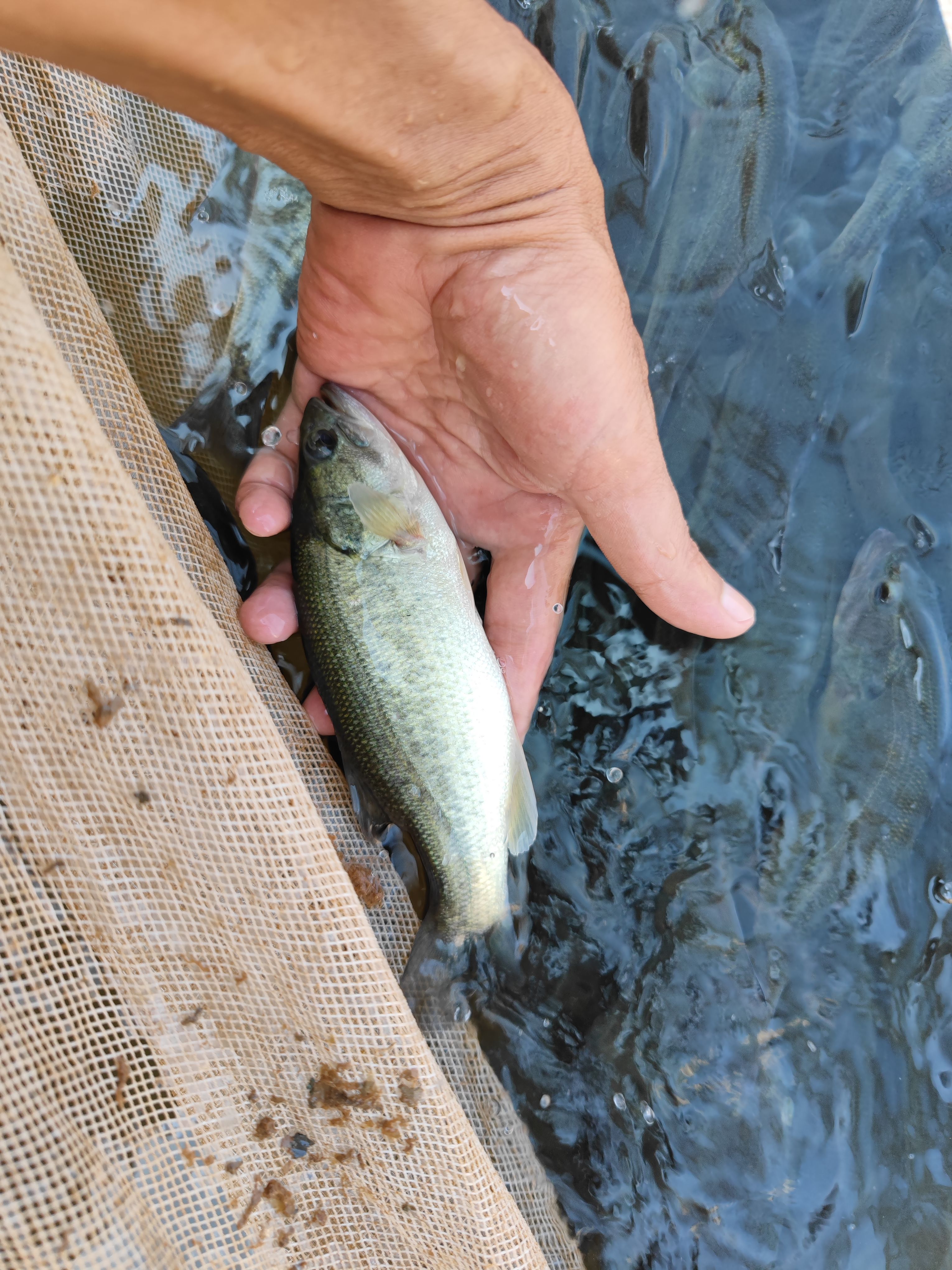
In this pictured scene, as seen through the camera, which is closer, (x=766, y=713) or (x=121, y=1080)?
(x=121, y=1080)

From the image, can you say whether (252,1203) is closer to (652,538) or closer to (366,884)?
(366,884)

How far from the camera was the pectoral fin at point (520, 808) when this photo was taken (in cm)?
224

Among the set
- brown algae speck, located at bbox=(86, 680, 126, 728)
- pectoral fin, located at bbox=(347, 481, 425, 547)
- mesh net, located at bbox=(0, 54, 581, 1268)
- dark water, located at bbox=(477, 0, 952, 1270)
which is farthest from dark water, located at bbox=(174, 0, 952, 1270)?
brown algae speck, located at bbox=(86, 680, 126, 728)

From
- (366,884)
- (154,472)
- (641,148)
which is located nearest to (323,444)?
(154,472)

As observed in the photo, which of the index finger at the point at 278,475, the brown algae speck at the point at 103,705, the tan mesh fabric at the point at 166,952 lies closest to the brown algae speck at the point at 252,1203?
the tan mesh fabric at the point at 166,952

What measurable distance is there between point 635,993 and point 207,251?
2.66m

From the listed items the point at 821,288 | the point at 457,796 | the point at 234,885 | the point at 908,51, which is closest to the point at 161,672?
the point at 234,885

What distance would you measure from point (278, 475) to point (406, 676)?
0.81 meters

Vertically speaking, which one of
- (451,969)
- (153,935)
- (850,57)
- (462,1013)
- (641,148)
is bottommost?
Result: (462,1013)

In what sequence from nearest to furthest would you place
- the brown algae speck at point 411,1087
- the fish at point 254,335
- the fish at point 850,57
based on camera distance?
1. the brown algae speck at point 411,1087
2. the fish at point 850,57
3. the fish at point 254,335

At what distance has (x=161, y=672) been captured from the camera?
5.74 ft

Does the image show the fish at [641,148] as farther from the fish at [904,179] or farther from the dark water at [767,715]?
the fish at [904,179]

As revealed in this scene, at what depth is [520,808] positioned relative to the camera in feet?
7.48

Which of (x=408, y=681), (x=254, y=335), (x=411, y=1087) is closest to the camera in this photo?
(x=411, y=1087)
